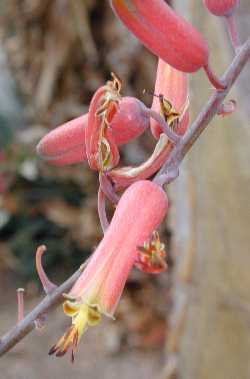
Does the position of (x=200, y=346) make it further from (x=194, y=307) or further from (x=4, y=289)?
(x=4, y=289)

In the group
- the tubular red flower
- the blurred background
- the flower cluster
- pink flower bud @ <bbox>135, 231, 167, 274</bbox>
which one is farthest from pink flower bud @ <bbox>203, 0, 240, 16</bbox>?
the blurred background

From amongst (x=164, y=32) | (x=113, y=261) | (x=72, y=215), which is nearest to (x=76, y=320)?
(x=113, y=261)

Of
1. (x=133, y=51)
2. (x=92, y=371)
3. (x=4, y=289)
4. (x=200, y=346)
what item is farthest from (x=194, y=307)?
(x=4, y=289)

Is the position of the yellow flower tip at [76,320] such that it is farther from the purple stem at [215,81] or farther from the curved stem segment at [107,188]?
the purple stem at [215,81]

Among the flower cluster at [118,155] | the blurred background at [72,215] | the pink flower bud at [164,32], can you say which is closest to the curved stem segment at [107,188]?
the flower cluster at [118,155]

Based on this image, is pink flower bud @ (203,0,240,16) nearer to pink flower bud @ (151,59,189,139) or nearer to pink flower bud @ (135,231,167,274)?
pink flower bud @ (151,59,189,139)

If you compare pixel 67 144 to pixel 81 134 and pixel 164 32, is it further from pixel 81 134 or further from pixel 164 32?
pixel 164 32

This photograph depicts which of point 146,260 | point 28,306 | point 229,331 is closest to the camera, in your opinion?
point 146,260
